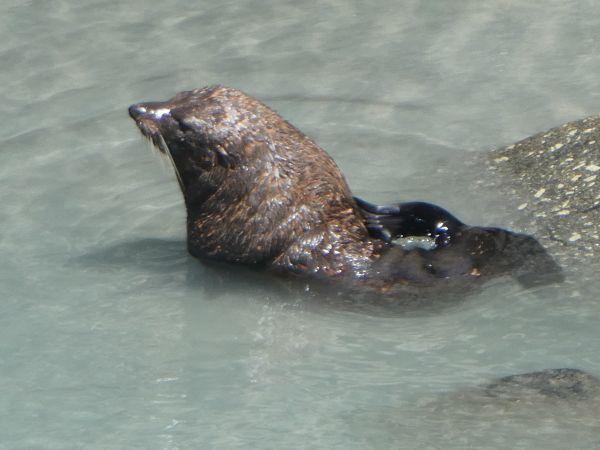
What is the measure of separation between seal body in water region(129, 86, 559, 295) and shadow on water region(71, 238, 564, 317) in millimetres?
80

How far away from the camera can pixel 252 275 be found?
281 inches

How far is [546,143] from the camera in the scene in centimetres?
830

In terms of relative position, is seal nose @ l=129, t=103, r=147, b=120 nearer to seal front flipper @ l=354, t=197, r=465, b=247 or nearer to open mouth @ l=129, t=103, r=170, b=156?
open mouth @ l=129, t=103, r=170, b=156

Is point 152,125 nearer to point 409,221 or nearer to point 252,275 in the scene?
point 252,275

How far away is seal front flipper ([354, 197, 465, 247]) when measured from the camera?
23.0 feet

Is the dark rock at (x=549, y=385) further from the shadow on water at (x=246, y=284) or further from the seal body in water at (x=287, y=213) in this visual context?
the seal body in water at (x=287, y=213)

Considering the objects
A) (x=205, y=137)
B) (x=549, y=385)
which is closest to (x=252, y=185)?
(x=205, y=137)

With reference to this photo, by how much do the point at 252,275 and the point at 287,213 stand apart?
42cm

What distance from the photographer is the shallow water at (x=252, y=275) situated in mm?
5762

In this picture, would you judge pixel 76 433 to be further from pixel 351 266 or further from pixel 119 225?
pixel 119 225

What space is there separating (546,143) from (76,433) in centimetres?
406

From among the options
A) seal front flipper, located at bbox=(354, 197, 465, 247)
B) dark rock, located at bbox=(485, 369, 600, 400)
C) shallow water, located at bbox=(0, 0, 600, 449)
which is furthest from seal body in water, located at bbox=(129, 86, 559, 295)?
dark rock, located at bbox=(485, 369, 600, 400)

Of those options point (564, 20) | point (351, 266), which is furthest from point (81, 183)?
point (564, 20)

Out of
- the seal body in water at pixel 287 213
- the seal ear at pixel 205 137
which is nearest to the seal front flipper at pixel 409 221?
the seal body in water at pixel 287 213
